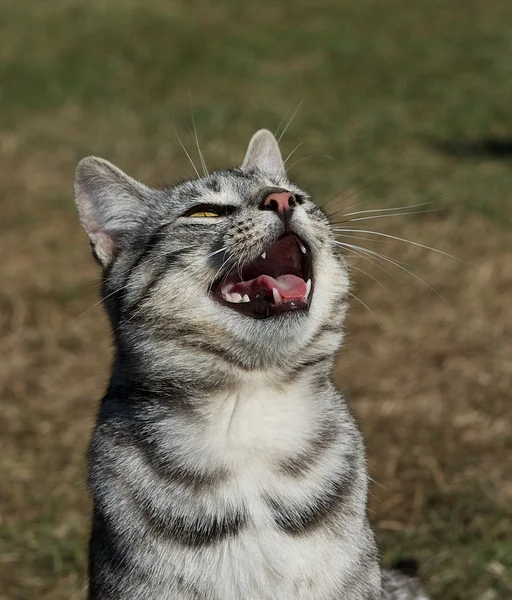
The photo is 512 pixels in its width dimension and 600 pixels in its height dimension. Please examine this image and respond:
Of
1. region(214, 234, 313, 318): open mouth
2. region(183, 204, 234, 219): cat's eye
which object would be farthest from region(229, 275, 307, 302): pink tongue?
region(183, 204, 234, 219): cat's eye

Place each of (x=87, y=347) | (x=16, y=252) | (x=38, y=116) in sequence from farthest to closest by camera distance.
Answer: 1. (x=38, y=116)
2. (x=16, y=252)
3. (x=87, y=347)

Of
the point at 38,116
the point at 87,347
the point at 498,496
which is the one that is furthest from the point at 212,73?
the point at 498,496

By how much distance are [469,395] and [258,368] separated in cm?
339

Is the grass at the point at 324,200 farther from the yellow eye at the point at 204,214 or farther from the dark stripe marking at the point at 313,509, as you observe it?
the yellow eye at the point at 204,214

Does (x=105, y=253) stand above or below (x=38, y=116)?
above

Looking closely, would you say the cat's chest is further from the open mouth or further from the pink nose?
the pink nose

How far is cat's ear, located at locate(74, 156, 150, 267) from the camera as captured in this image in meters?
3.92

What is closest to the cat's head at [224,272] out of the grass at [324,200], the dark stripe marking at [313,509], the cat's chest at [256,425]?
the cat's chest at [256,425]

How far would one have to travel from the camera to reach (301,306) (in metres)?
3.36

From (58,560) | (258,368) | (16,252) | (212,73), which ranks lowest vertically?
(212,73)

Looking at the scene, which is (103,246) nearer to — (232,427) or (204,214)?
(204,214)

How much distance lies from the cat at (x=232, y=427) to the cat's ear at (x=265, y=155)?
77 centimetres

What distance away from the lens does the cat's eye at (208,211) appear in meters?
3.69

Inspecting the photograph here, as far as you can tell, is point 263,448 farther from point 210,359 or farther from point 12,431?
point 12,431
